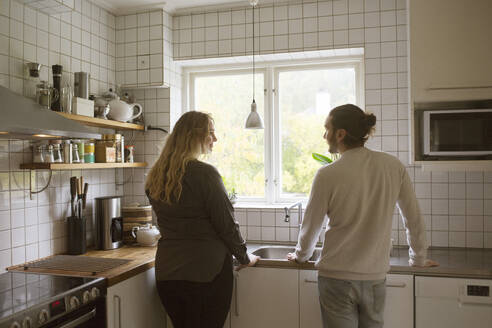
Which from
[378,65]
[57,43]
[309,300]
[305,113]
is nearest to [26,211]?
[57,43]

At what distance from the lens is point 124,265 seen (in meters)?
2.20

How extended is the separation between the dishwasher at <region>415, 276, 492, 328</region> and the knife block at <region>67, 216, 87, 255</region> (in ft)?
6.05

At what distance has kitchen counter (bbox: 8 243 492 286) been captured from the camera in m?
2.08

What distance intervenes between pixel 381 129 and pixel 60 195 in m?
1.98

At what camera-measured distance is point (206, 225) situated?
1891mm

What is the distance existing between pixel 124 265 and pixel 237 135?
4.37ft

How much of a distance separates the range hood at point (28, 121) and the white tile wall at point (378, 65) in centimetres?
133

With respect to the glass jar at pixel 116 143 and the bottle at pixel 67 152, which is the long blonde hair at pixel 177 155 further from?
the glass jar at pixel 116 143

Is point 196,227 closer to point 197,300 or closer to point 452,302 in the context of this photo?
point 197,300

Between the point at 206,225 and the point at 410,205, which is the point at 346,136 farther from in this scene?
the point at 206,225

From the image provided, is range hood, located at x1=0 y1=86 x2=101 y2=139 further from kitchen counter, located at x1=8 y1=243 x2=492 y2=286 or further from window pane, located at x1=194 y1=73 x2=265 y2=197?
window pane, located at x1=194 y1=73 x2=265 y2=197

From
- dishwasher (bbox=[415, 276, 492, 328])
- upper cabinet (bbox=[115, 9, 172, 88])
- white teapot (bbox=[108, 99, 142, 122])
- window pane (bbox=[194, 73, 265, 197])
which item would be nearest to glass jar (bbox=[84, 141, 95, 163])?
white teapot (bbox=[108, 99, 142, 122])

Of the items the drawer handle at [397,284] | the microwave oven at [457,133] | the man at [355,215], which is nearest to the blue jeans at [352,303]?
the man at [355,215]

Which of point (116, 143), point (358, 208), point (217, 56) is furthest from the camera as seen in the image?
point (217, 56)
